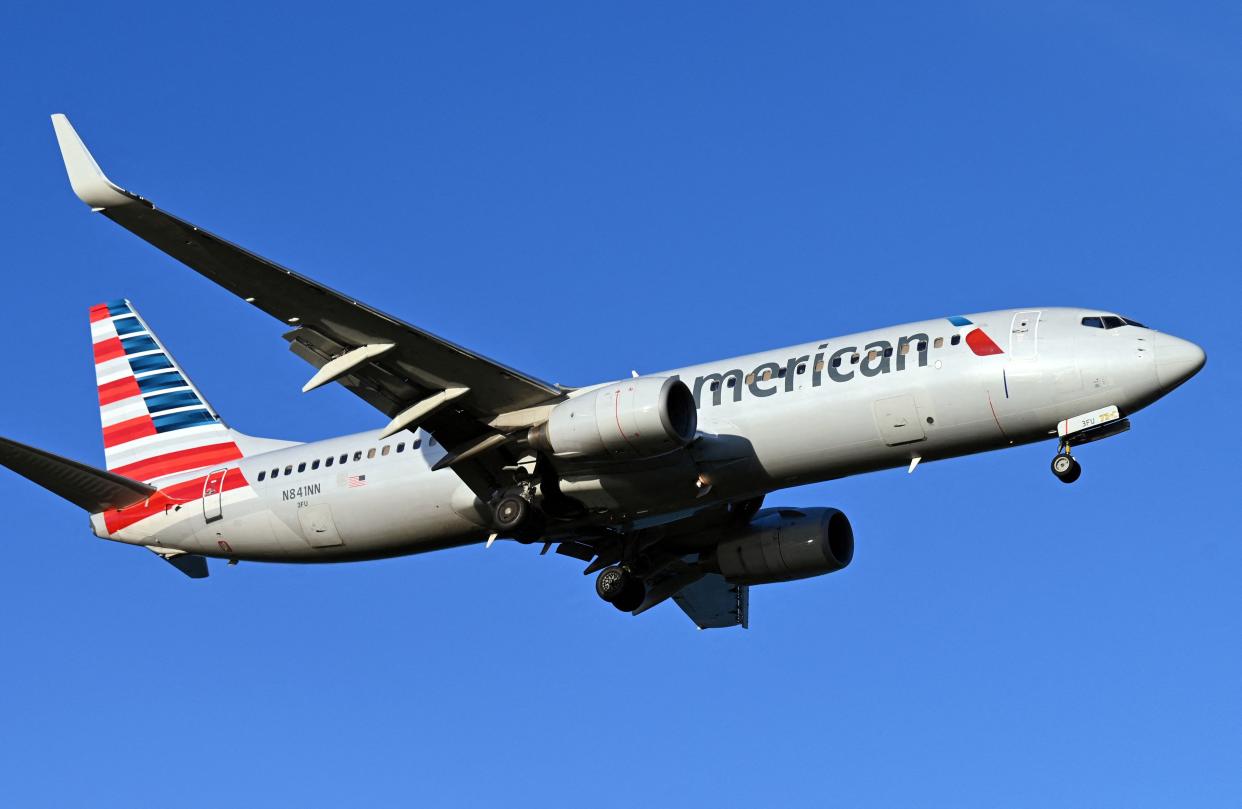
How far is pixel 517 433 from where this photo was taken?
128 feet

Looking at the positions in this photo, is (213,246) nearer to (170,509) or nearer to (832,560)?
(170,509)

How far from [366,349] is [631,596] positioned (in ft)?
33.9

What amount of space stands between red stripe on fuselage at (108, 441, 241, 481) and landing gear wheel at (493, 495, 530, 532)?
9372mm

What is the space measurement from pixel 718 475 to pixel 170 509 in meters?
14.5

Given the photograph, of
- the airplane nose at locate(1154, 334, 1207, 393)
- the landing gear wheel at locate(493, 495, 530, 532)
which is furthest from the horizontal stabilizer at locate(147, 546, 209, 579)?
the airplane nose at locate(1154, 334, 1207, 393)

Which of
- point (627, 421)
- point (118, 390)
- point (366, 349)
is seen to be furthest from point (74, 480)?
point (627, 421)

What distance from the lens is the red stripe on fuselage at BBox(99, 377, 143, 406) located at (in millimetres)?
47938

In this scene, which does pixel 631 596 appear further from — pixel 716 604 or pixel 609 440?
pixel 609 440

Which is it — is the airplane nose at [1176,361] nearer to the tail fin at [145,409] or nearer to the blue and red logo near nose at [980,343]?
the blue and red logo near nose at [980,343]

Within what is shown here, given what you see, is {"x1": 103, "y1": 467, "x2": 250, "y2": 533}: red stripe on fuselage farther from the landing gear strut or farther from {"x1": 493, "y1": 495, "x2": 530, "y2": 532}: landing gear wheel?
the landing gear strut

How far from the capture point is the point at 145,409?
47.3 meters

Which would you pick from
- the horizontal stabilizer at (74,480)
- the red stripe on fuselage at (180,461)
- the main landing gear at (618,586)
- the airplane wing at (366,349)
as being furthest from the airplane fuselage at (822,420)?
the horizontal stabilizer at (74,480)

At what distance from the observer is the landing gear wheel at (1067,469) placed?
3631 cm

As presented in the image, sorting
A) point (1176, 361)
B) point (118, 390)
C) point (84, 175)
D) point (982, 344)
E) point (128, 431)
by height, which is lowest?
point (1176, 361)
